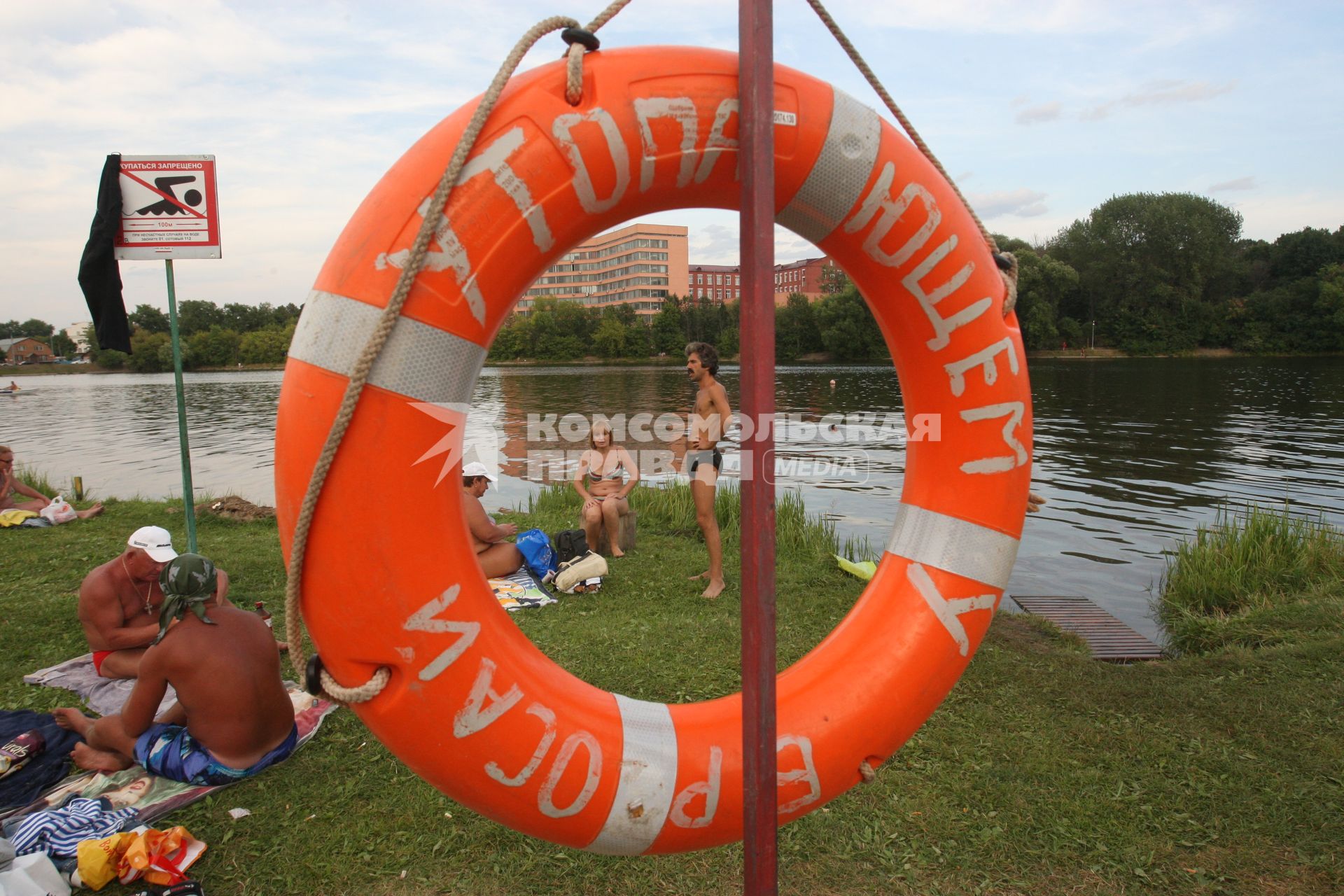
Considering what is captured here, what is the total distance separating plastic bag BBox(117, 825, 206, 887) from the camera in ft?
6.72

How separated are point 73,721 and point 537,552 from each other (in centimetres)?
251

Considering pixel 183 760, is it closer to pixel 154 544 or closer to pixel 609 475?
pixel 154 544

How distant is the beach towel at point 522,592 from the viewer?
14.4ft

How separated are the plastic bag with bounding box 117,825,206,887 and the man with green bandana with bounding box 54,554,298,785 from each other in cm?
39

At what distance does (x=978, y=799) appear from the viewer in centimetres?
245

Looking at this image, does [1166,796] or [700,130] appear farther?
[1166,796]

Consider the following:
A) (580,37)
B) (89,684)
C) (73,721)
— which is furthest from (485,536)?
(580,37)

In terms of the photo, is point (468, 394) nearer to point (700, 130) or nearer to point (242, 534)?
point (700, 130)

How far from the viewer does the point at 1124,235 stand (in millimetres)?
49281

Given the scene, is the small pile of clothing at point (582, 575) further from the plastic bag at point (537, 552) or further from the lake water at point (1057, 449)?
the lake water at point (1057, 449)

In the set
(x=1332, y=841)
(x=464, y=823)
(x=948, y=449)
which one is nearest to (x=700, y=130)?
(x=948, y=449)

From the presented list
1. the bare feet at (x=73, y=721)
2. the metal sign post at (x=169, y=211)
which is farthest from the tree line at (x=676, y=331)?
the bare feet at (x=73, y=721)

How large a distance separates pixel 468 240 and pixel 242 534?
17.7 ft

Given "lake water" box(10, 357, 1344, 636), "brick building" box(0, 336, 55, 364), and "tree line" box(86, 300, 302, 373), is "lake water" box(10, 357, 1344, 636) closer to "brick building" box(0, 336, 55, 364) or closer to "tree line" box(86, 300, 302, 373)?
"tree line" box(86, 300, 302, 373)
